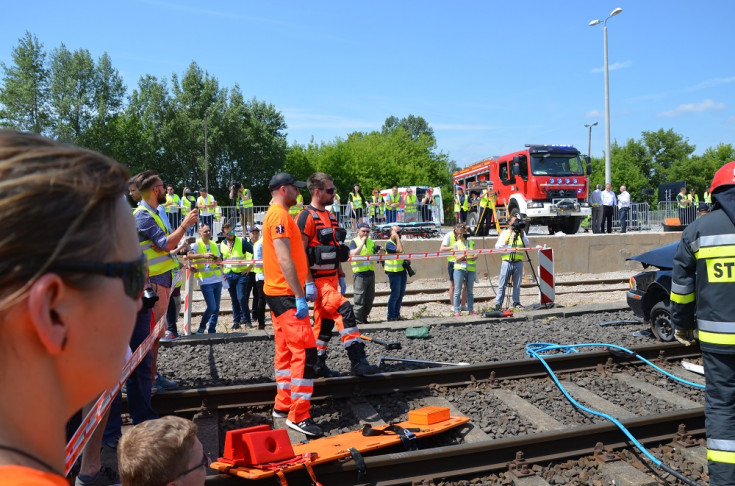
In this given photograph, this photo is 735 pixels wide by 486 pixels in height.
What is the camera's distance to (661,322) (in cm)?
823

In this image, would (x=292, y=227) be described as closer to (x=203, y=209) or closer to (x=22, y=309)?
(x=22, y=309)

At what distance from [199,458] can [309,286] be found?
12.9 feet

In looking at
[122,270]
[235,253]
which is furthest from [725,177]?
[235,253]

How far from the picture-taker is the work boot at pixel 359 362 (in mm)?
6367

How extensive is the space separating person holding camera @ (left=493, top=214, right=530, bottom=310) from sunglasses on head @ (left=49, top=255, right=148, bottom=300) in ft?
37.5

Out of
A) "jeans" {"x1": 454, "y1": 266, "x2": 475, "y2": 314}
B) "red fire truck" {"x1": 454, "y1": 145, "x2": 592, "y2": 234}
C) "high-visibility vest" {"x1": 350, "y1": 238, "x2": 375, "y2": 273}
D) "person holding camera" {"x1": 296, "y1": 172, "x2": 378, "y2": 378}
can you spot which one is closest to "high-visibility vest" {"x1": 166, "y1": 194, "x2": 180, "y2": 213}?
"high-visibility vest" {"x1": 350, "y1": 238, "x2": 375, "y2": 273}

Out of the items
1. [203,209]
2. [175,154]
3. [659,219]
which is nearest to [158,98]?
[175,154]

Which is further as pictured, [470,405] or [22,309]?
[470,405]

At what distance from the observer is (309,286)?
20.4 feet

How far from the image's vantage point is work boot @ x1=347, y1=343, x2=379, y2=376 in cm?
637

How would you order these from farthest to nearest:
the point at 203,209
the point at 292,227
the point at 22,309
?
the point at 203,209
the point at 292,227
the point at 22,309

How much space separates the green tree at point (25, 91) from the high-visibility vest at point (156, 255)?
160ft

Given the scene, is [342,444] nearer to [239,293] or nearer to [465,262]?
[239,293]

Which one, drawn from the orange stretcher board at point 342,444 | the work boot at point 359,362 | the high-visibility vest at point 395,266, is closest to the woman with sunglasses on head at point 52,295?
the orange stretcher board at point 342,444
